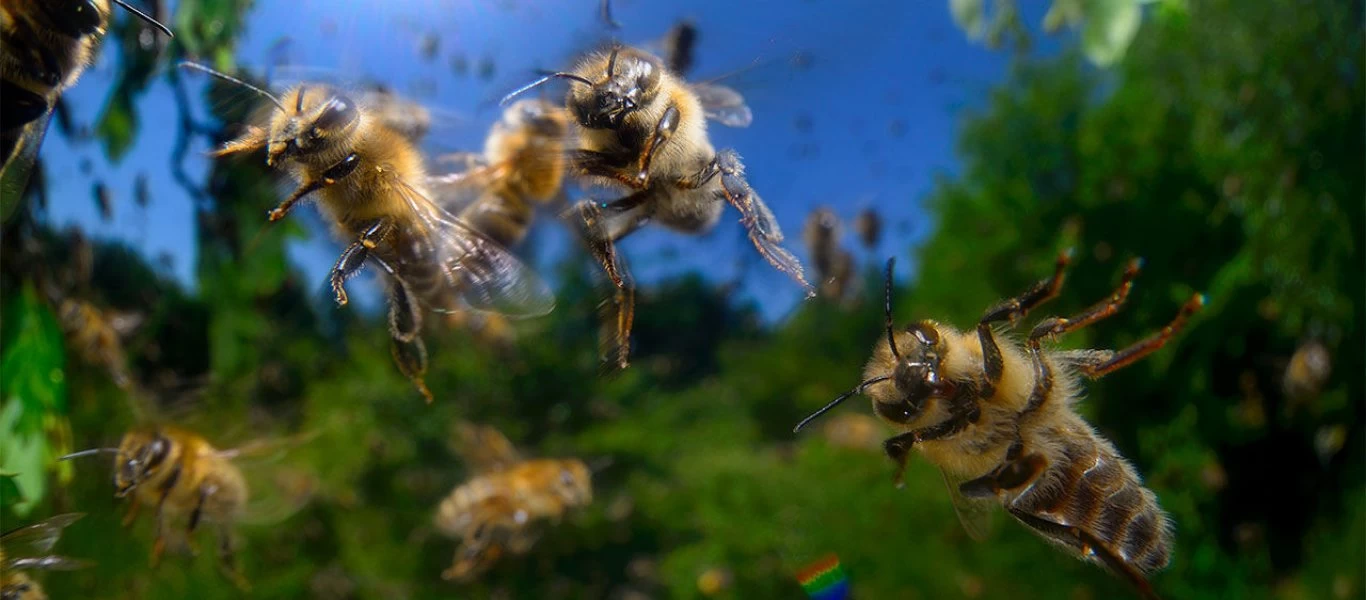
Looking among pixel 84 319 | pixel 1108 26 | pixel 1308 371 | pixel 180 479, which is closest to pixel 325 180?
pixel 180 479

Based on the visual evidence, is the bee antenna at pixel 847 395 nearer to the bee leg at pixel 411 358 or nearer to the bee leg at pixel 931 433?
the bee leg at pixel 931 433

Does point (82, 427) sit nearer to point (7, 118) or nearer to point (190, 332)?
point (190, 332)

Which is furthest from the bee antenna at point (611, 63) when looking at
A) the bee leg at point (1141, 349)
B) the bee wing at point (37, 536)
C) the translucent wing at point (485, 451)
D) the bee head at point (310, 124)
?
the translucent wing at point (485, 451)

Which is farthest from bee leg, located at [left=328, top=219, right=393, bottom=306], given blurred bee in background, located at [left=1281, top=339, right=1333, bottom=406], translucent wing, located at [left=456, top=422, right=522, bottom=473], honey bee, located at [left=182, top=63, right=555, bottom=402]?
blurred bee in background, located at [left=1281, top=339, right=1333, bottom=406]

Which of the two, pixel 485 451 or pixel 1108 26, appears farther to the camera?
pixel 485 451

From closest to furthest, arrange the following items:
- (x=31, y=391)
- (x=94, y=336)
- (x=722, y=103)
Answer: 1. (x=722, y=103)
2. (x=31, y=391)
3. (x=94, y=336)

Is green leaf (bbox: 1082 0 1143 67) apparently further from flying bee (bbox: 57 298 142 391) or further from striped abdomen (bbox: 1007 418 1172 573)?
flying bee (bbox: 57 298 142 391)

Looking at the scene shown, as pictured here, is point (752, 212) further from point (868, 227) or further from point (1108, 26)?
point (868, 227)
